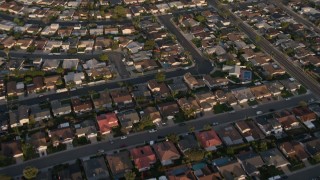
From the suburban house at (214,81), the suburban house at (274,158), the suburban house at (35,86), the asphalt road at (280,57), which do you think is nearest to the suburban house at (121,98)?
the suburban house at (35,86)

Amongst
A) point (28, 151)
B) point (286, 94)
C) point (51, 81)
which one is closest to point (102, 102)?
point (51, 81)

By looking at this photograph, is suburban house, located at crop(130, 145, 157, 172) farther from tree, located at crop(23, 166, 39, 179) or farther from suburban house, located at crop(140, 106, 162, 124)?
tree, located at crop(23, 166, 39, 179)

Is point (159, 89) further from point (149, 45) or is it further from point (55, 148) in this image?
point (55, 148)

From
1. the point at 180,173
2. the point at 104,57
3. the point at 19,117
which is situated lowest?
the point at 180,173

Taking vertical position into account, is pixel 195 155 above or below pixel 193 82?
below

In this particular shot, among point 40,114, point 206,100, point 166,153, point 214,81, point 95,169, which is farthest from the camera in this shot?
point 214,81

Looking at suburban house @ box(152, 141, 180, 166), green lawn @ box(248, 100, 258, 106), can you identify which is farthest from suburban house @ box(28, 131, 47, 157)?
green lawn @ box(248, 100, 258, 106)

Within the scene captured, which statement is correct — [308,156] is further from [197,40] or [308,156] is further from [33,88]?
[33,88]
